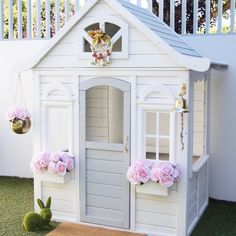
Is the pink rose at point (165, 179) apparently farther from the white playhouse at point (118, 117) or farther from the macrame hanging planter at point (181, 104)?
the macrame hanging planter at point (181, 104)

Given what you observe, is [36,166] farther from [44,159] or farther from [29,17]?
[29,17]

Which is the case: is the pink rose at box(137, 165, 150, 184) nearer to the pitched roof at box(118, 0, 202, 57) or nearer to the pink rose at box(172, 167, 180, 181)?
the pink rose at box(172, 167, 180, 181)

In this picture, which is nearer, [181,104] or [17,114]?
[181,104]

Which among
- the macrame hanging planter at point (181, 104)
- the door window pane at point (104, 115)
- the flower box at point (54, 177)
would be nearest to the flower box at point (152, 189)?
the door window pane at point (104, 115)

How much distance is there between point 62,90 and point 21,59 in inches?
94.9

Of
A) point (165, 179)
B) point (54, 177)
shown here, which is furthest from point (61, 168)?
point (165, 179)

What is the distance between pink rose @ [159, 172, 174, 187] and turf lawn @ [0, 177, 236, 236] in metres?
0.89

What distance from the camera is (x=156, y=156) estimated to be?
16.6 feet

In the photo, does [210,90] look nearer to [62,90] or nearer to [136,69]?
[136,69]

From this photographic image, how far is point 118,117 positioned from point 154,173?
0.93 metres

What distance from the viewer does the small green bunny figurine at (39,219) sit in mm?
5281

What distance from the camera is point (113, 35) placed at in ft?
16.9

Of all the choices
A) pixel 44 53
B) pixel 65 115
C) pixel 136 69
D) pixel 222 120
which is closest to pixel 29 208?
pixel 65 115

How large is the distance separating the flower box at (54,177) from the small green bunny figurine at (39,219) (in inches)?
9.5
